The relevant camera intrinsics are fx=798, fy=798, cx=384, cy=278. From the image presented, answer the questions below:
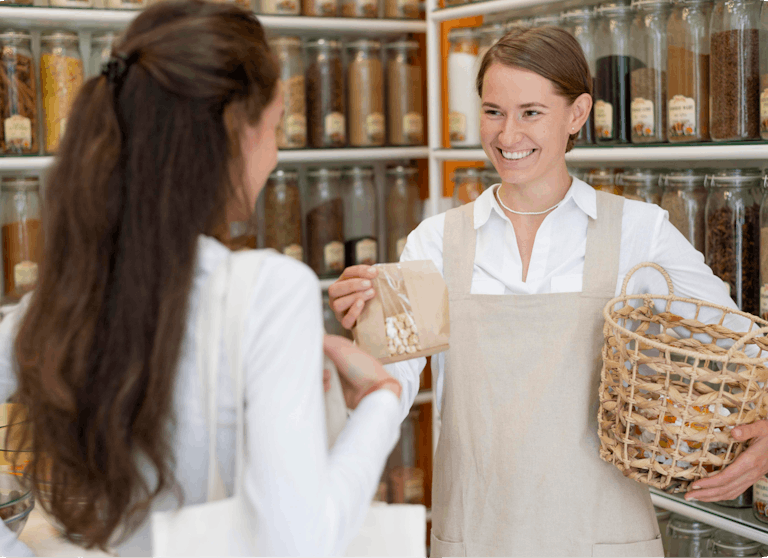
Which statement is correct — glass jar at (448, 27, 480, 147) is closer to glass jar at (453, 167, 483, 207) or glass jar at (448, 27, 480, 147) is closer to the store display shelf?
glass jar at (453, 167, 483, 207)

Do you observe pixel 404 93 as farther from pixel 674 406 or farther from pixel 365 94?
pixel 674 406

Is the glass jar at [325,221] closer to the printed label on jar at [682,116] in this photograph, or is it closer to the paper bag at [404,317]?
the printed label on jar at [682,116]

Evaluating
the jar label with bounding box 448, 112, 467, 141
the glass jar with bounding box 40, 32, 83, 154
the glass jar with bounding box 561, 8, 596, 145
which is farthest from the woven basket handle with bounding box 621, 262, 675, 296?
the glass jar with bounding box 40, 32, 83, 154

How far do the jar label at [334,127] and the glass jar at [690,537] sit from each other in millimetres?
1294

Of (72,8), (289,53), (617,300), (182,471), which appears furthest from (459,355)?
(72,8)

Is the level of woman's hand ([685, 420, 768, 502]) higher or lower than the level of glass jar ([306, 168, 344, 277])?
lower

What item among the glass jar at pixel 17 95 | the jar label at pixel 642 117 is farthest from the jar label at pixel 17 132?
the jar label at pixel 642 117

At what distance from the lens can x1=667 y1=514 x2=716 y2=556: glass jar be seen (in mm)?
1737

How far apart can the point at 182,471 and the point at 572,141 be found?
3.37 ft

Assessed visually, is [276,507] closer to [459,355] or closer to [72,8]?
[459,355]

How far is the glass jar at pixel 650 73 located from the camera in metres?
1.66

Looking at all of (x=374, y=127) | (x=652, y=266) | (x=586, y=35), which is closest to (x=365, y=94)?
(x=374, y=127)

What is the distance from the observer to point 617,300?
1246mm

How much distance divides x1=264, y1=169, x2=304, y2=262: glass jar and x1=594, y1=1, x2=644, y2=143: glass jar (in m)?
0.83
